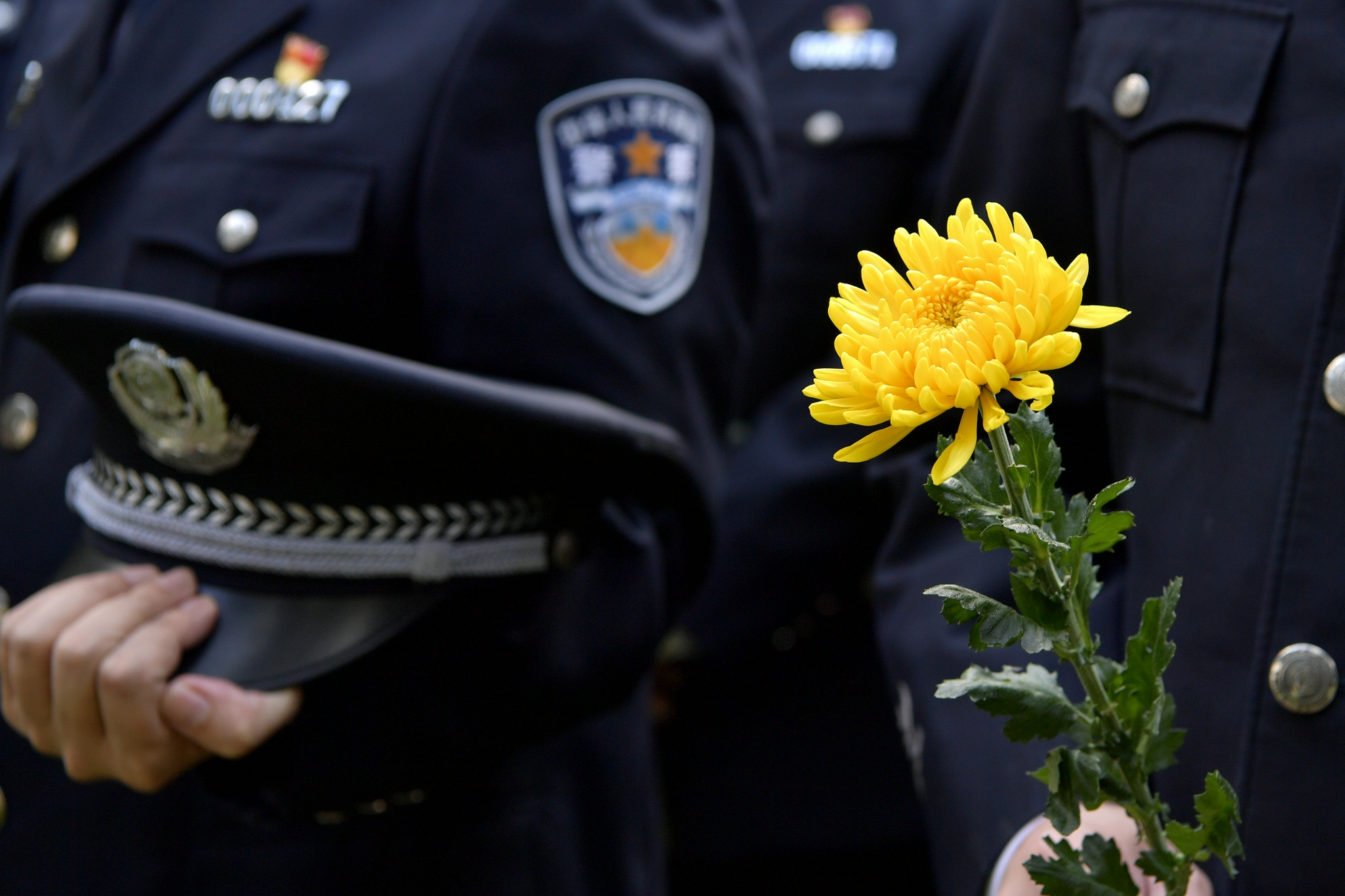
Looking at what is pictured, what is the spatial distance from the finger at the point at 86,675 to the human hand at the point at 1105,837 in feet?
Result: 1.93

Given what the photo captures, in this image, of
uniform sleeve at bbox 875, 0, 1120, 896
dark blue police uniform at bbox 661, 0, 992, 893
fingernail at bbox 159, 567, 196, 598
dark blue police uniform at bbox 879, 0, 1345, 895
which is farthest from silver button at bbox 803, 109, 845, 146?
fingernail at bbox 159, 567, 196, 598

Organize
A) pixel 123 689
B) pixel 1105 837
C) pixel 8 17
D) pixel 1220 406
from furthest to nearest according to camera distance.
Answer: pixel 8 17 < pixel 123 689 < pixel 1220 406 < pixel 1105 837

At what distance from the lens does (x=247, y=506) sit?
995 millimetres

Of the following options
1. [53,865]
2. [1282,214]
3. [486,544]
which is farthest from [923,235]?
[53,865]

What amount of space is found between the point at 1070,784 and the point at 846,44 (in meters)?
1.89

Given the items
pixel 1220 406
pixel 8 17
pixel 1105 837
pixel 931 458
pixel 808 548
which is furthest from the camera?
pixel 808 548

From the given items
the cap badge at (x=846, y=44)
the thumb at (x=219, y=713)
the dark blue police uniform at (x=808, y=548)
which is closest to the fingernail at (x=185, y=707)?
the thumb at (x=219, y=713)

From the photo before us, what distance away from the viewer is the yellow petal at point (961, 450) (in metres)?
0.38

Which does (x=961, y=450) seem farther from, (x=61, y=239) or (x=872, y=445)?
(x=61, y=239)

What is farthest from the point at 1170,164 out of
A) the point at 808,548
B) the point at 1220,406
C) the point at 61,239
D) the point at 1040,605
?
the point at 808,548

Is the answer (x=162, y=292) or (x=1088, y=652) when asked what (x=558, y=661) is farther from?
(x=1088, y=652)

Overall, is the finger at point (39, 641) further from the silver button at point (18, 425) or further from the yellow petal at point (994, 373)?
the yellow petal at point (994, 373)

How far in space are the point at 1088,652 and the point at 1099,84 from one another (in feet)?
1.97

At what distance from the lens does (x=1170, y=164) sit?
0.84 meters
